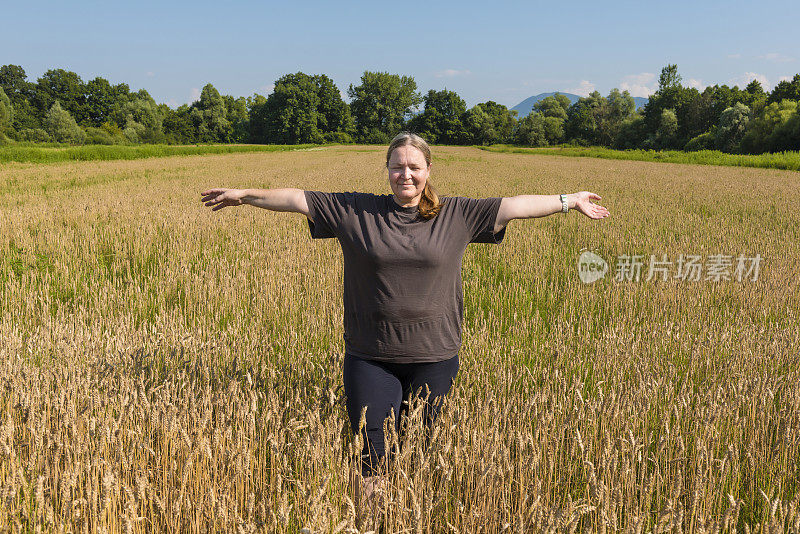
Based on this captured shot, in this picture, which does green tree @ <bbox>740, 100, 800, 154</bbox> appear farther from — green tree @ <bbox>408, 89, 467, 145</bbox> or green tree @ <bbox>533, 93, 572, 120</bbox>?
green tree @ <bbox>533, 93, 572, 120</bbox>

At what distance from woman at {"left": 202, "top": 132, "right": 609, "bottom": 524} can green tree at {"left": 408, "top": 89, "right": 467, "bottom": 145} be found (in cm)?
10143

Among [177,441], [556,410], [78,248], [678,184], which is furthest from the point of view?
[678,184]

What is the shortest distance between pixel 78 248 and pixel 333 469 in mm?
6393

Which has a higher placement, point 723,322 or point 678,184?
point 678,184

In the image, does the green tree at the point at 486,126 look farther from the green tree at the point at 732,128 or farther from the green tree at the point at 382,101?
the green tree at the point at 732,128

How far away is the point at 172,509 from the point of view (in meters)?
2.06

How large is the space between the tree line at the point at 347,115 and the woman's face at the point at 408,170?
66738mm

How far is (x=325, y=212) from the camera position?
285cm

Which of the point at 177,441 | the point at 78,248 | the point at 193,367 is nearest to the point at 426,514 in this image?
the point at 177,441

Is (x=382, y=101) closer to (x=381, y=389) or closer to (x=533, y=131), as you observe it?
(x=533, y=131)

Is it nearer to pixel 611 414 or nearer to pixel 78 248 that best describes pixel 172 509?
pixel 611 414

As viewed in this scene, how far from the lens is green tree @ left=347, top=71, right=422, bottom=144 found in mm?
116375

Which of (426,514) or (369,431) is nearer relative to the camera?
(426,514)

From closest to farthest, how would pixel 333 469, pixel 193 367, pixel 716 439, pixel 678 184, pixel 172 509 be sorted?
pixel 172 509 < pixel 333 469 < pixel 716 439 < pixel 193 367 < pixel 678 184
